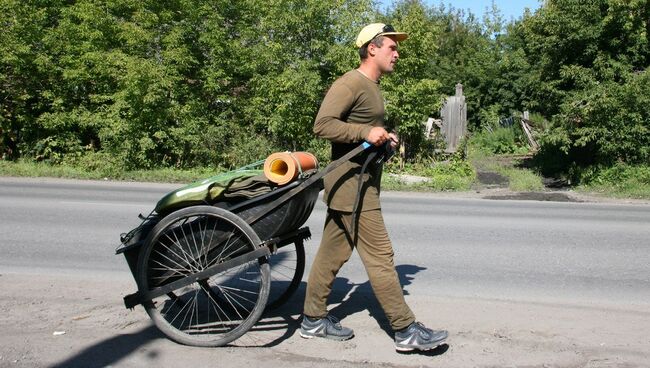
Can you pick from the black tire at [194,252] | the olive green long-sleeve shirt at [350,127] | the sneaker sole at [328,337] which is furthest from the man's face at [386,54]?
the sneaker sole at [328,337]

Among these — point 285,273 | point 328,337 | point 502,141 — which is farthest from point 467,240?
point 502,141

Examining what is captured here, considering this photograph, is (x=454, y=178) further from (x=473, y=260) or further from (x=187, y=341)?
(x=187, y=341)

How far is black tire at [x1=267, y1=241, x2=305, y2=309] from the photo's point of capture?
5.06 m

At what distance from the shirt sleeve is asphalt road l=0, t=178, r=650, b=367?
1.38 m

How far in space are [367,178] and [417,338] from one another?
104 centimetres

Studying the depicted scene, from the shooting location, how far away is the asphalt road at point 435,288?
14.0 ft

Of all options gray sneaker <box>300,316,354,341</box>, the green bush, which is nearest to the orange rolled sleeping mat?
gray sneaker <box>300,316,354,341</box>

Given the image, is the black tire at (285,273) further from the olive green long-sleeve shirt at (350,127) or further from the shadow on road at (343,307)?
the olive green long-sleeve shirt at (350,127)

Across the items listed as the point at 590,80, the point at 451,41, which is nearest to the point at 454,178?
the point at 590,80

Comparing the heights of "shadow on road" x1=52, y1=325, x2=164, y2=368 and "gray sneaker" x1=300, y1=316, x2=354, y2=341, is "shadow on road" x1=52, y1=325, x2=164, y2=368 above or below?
below

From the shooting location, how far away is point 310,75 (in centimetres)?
1639

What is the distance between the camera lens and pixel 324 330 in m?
A: 4.51

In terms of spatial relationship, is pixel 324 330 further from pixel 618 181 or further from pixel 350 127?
pixel 618 181

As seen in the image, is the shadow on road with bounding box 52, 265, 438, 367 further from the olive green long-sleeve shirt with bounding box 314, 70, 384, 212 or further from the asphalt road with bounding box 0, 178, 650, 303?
the olive green long-sleeve shirt with bounding box 314, 70, 384, 212
